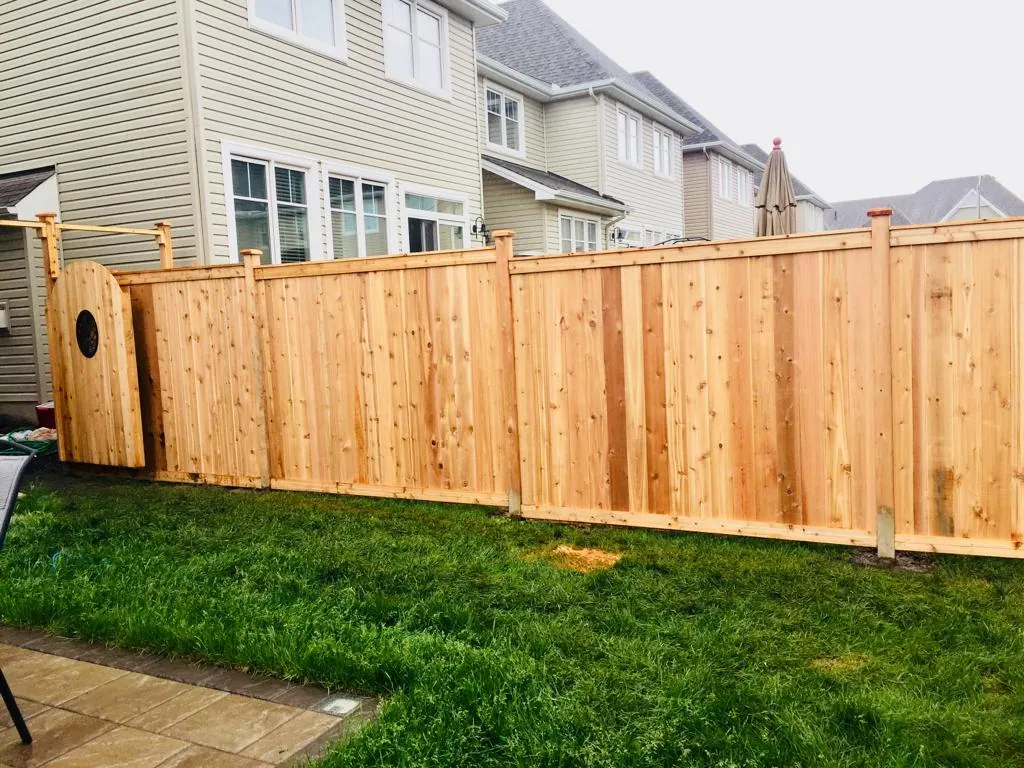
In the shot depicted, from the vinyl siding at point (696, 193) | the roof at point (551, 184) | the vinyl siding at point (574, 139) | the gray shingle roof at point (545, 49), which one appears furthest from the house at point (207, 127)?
the vinyl siding at point (696, 193)

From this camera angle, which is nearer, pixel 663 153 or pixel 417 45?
pixel 417 45

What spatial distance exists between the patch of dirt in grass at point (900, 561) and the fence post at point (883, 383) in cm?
6

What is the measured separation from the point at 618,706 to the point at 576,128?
63.6 ft

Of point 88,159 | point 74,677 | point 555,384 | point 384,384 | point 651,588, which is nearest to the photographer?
point 74,677

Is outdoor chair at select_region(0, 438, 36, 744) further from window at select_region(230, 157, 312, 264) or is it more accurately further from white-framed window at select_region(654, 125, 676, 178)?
white-framed window at select_region(654, 125, 676, 178)

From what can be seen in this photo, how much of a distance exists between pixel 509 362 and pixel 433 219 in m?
8.45

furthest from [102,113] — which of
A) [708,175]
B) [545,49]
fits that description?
[708,175]

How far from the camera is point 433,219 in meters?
14.3

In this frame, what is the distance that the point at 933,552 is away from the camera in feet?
16.8

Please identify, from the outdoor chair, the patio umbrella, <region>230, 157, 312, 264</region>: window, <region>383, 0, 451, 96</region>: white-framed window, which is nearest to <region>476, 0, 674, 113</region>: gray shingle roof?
<region>383, 0, 451, 96</region>: white-framed window

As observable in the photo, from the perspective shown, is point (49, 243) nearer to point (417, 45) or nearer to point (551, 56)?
point (417, 45)

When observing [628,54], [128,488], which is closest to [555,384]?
[128,488]

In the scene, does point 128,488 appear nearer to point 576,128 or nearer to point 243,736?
point 243,736

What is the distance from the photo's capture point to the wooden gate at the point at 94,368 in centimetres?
784
